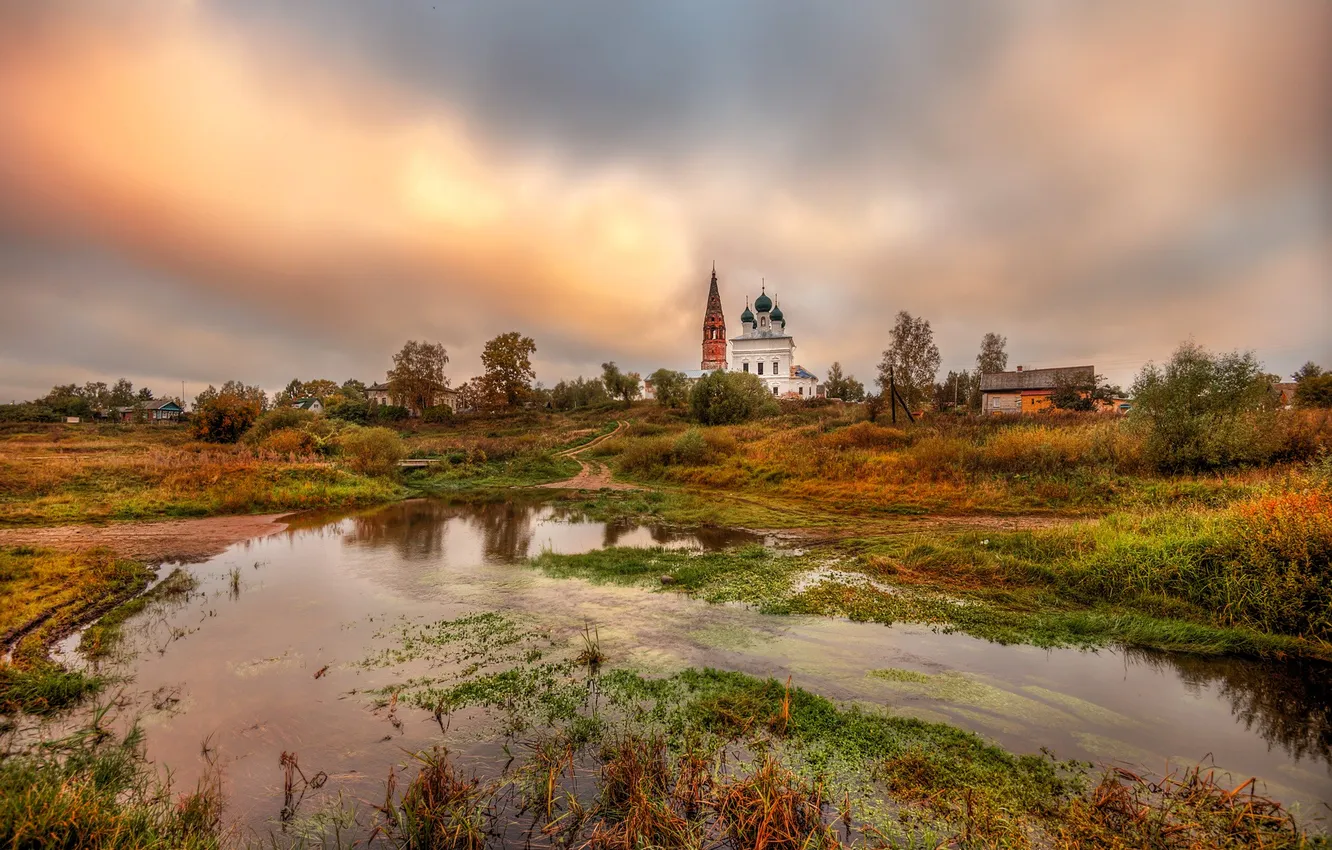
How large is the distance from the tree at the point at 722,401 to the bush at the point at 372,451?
22271 mm

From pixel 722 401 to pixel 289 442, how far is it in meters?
28.4

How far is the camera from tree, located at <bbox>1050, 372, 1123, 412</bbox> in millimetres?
41125

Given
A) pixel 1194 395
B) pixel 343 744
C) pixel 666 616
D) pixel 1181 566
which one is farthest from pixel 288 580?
pixel 1194 395

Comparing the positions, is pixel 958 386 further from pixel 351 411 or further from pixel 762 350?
pixel 351 411

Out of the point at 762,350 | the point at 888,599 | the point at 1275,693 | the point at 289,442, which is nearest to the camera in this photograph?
the point at 1275,693

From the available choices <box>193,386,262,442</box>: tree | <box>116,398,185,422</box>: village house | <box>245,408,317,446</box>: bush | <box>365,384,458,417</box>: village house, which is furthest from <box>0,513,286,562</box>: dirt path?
<box>116,398,185,422</box>: village house

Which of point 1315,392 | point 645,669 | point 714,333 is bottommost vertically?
point 645,669

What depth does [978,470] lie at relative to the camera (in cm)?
1925

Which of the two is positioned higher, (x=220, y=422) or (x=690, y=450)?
(x=220, y=422)

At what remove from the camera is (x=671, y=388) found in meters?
64.2

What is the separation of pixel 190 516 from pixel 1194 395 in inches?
1349

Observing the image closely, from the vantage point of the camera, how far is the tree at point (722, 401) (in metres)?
40.9

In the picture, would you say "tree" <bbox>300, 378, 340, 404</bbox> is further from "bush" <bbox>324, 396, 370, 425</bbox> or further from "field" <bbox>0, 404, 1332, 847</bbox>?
"field" <bbox>0, 404, 1332, 847</bbox>

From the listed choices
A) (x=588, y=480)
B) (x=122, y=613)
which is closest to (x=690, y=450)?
(x=588, y=480)
